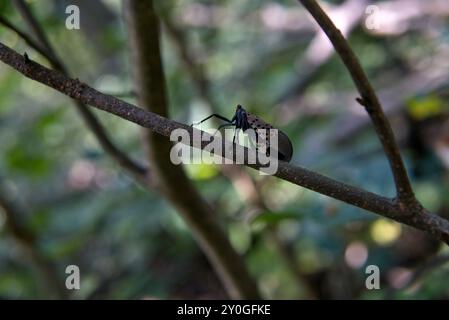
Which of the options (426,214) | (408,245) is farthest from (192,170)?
(426,214)

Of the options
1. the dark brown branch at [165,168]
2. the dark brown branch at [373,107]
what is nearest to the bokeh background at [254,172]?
the dark brown branch at [165,168]

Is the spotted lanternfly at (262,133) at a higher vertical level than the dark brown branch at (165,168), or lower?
lower

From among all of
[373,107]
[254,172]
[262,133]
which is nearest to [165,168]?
[262,133]

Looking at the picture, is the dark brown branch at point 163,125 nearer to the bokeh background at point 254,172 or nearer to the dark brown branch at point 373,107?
the dark brown branch at point 373,107

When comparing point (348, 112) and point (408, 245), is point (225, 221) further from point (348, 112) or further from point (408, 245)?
point (408, 245)

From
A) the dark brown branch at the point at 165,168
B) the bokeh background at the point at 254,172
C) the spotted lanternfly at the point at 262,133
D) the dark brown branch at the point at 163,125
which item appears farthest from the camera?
the bokeh background at the point at 254,172

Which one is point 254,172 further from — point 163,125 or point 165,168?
point 163,125

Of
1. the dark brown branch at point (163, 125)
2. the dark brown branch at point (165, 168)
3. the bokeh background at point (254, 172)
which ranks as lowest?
the dark brown branch at point (163, 125)
